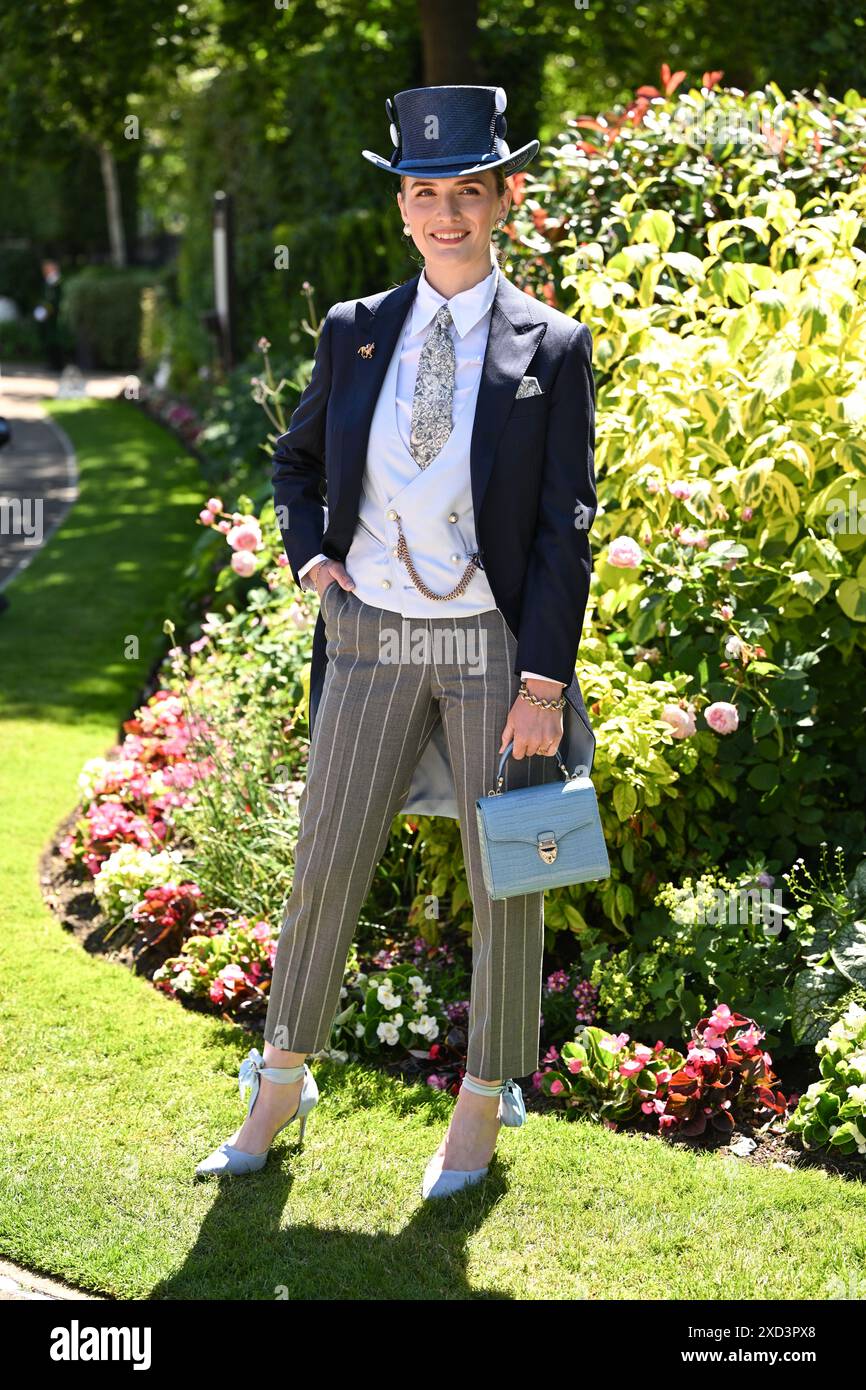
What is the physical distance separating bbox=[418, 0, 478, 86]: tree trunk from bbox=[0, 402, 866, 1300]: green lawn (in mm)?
8419

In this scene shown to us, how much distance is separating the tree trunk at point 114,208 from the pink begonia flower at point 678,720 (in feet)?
89.1

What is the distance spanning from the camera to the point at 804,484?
13.1 ft

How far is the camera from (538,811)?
9.11 ft

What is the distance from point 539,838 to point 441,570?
54 centimetres

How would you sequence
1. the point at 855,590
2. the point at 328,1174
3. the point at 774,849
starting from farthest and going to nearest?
1. the point at 774,849
2. the point at 855,590
3. the point at 328,1174

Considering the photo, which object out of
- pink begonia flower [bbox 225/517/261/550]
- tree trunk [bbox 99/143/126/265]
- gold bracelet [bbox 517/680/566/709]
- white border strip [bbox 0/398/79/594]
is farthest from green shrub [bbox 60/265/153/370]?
gold bracelet [bbox 517/680/566/709]

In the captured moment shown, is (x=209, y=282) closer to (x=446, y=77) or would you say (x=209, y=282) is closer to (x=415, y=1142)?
(x=446, y=77)

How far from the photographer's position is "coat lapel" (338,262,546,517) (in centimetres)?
271

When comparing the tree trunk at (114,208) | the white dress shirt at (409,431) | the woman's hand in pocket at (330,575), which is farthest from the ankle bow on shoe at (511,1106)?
the tree trunk at (114,208)

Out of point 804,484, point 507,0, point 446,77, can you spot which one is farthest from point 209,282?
point 804,484

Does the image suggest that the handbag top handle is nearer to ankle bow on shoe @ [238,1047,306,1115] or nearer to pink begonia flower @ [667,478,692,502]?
ankle bow on shoe @ [238,1047,306,1115]

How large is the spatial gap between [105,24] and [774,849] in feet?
32.4

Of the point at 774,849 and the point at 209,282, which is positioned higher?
the point at 774,849

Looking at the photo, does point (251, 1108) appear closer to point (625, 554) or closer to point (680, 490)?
point (625, 554)
